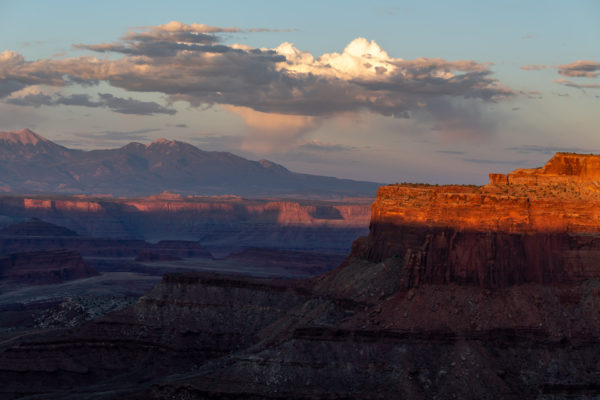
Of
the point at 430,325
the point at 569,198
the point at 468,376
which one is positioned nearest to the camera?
the point at 468,376

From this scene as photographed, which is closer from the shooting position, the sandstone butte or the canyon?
the canyon

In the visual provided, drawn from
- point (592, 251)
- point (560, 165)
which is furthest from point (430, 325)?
point (560, 165)

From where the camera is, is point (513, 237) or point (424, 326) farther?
point (513, 237)

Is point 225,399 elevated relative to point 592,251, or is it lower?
lower

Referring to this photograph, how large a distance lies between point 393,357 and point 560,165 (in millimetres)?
29456

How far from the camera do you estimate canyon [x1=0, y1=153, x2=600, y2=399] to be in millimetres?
82312

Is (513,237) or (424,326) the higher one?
(513,237)

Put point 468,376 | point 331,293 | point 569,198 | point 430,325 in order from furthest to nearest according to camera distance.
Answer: point 331,293
point 569,198
point 430,325
point 468,376

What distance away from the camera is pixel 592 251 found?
90.2m

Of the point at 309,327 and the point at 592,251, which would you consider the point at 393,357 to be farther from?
the point at 592,251

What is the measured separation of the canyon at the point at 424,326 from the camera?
3241 inches

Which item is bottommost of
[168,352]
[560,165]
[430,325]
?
[168,352]

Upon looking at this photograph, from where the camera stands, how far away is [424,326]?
287 feet

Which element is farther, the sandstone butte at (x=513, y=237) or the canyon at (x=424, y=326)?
the sandstone butte at (x=513, y=237)
